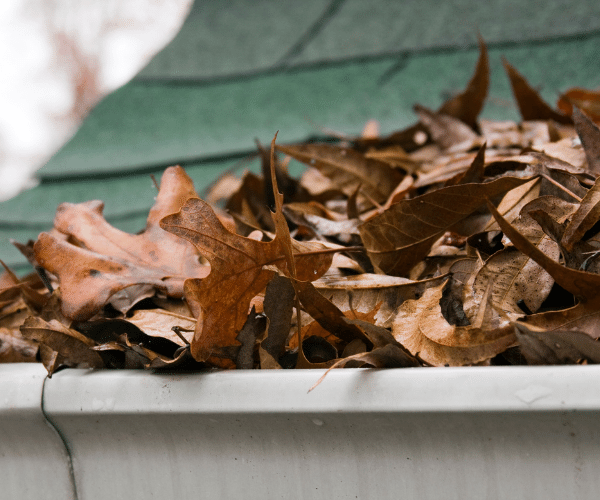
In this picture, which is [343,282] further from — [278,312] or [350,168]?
[350,168]

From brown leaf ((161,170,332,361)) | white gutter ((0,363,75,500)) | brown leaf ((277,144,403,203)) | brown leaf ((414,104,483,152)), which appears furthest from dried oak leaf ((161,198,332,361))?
brown leaf ((414,104,483,152))

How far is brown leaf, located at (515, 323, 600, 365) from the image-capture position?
24 centimetres

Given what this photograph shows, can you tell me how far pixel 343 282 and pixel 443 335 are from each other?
10 cm

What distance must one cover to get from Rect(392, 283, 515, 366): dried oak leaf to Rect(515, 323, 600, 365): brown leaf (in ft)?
0.06

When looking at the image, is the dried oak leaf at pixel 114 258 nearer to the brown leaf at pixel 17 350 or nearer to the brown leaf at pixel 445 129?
the brown leaf at pixel 17 350

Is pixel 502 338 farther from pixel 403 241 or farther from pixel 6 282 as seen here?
pixel 6 282

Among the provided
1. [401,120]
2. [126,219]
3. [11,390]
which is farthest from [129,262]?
[401,120]

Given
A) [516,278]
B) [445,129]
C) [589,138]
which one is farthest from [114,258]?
[445,129]

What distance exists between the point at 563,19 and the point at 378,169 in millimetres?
830

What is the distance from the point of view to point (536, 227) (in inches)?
13.7

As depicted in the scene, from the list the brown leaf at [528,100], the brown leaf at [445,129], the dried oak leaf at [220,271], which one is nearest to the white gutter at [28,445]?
the dried oak leaf at [220,271]

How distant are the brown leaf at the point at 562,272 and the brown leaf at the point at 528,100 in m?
0.53

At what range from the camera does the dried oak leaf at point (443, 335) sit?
0.27m

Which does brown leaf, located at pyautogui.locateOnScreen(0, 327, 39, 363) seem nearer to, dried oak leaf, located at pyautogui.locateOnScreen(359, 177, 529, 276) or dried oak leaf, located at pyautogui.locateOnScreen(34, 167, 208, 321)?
dried oak leaf, located at pyautogui.locateOnScreen(34, 167, 208, 321)
